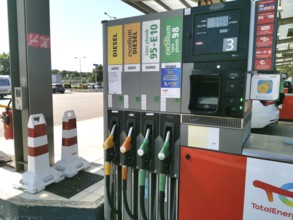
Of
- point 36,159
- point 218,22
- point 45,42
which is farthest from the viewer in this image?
point 45,42

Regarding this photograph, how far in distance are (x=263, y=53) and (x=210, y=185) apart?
1146 millimetres

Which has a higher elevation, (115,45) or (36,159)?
(115,45)

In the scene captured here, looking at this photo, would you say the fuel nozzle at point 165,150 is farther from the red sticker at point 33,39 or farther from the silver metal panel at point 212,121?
the red sticker at point 33,39

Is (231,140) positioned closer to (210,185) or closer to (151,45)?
(210,185)

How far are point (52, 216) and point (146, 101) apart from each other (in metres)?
1.80

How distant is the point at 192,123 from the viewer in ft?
6.59

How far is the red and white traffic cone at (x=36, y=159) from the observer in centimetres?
300

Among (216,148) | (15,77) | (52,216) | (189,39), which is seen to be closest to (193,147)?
(216,148)

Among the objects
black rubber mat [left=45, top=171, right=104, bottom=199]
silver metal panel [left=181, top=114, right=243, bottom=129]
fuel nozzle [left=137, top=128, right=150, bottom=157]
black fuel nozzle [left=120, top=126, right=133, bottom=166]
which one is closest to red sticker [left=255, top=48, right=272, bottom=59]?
silver metal panel [left=181, top=114, right=243, bottom=129]

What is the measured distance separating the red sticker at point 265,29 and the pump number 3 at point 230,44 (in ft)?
0.70

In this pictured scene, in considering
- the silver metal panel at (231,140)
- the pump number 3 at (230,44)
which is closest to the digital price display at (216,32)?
the pump number 3 at (230,44)

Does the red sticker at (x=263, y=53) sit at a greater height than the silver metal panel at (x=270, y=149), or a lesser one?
greater

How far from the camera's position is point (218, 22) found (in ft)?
5.98

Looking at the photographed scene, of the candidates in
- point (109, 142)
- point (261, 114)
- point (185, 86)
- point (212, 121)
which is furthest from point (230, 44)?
point (261, 114)
